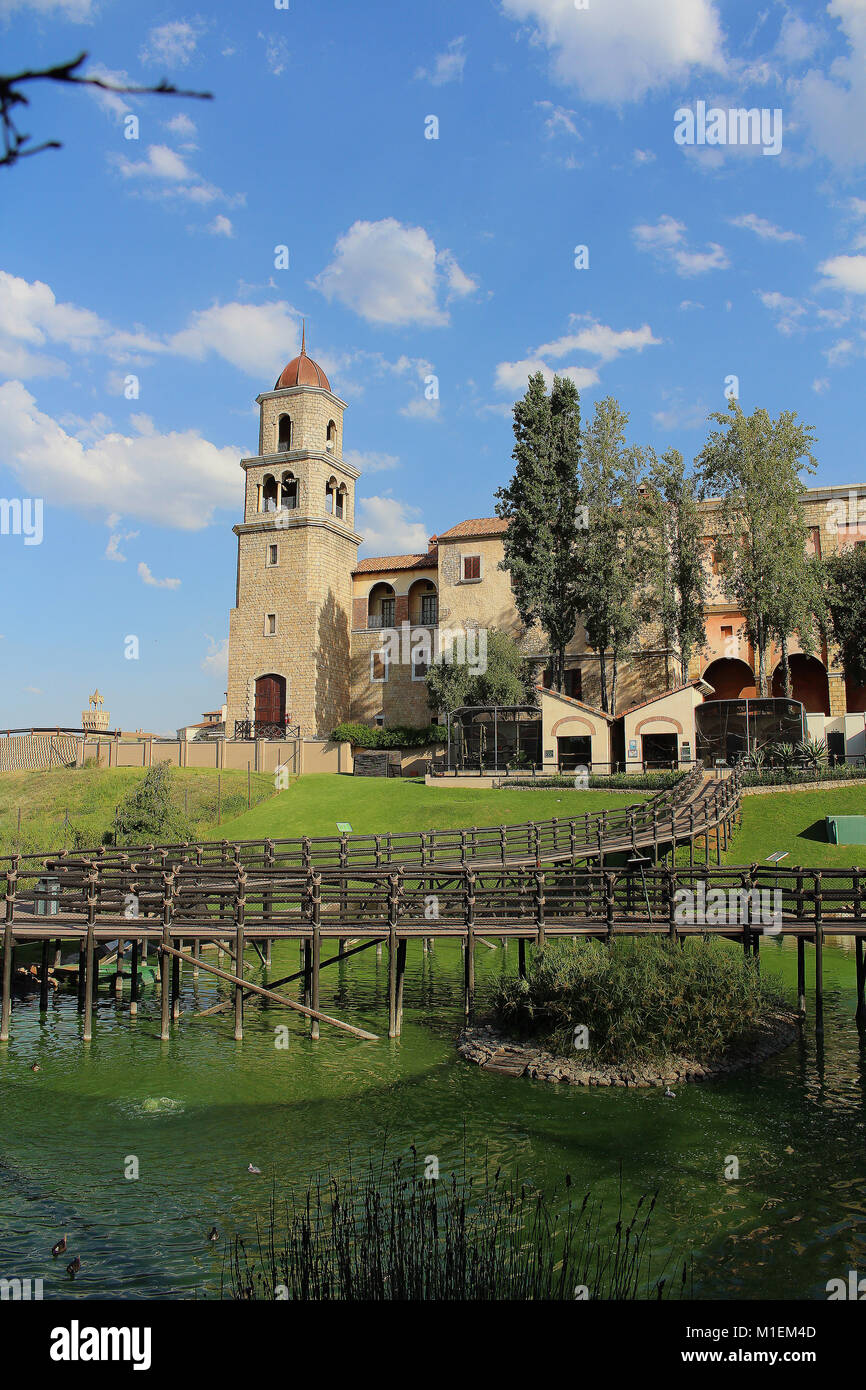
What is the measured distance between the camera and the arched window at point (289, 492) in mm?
62562

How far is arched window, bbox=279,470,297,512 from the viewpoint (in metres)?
62.6

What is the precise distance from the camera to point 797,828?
3547cm

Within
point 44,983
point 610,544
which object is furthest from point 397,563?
point 44,983

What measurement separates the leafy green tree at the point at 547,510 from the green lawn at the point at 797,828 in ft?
48.9

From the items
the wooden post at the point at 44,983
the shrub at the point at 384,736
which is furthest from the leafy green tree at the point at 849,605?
the wooden post at the point at 44,983

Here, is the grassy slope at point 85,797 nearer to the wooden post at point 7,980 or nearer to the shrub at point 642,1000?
the wooden post at point 7,980

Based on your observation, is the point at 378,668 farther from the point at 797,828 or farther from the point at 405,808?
the point at 797,828

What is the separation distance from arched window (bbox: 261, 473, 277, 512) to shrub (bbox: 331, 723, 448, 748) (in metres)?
16.0

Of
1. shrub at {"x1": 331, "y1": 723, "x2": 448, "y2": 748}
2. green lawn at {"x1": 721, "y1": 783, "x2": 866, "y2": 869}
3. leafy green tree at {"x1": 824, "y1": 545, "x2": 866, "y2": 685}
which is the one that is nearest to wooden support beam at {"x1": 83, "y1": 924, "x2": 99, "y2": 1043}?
green lawn at {"x1": 721, "y1": 783, "x2": 866, "y2": 869}

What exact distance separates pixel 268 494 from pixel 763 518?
32667 millimetres

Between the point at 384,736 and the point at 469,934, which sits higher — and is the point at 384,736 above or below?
above
